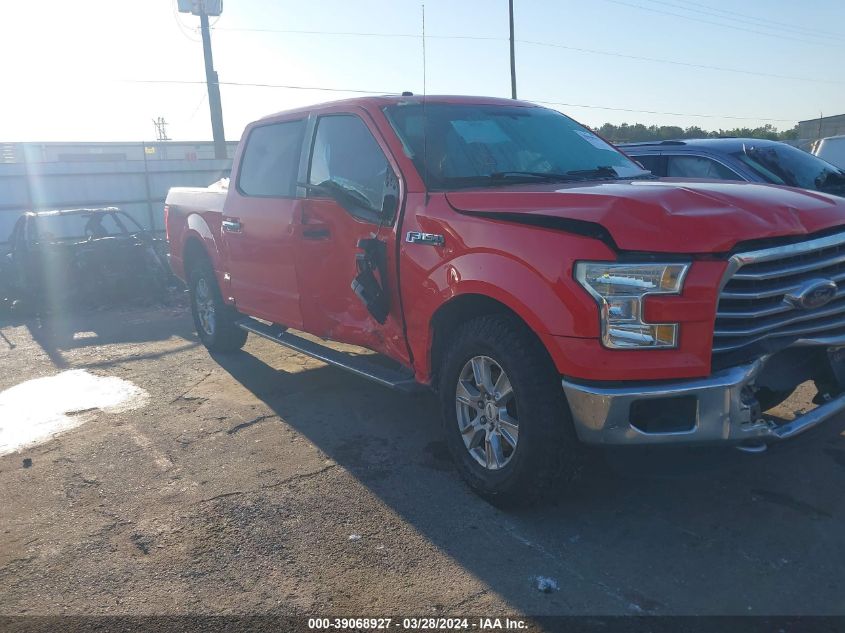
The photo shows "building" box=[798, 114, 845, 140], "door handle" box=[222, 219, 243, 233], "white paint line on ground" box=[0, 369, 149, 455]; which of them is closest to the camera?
"white paint line on ground" box=[0, 369, 149, 455]

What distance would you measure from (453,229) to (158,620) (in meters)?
2.25

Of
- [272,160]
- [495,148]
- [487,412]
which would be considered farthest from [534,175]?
[272,160]

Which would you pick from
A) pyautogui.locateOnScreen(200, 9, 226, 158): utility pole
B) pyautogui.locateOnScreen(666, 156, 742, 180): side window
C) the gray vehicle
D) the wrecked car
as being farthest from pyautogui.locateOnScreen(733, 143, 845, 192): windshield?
pyautogui.locateOnScreen(200, 9, 226, 158): utility pole

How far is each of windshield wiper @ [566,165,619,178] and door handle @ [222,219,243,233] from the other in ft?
9.51

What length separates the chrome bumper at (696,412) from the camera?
9.84 feet

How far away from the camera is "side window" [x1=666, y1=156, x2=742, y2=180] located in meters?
6.85

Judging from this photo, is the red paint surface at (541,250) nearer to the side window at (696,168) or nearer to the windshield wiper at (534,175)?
the windshield wiper at (534,175)

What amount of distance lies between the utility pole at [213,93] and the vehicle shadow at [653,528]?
18084 mm

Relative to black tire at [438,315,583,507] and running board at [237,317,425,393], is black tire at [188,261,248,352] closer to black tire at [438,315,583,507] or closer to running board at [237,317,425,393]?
running board at [237,317,425,393]

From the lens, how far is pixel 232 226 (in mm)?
6168

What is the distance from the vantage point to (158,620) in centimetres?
300

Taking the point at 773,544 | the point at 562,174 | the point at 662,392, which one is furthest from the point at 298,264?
the point at 773,544

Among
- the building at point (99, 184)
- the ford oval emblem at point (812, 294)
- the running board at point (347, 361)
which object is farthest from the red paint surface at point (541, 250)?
the building at point (99, 184)

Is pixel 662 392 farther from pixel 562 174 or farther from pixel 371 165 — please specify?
pixel 371 165
